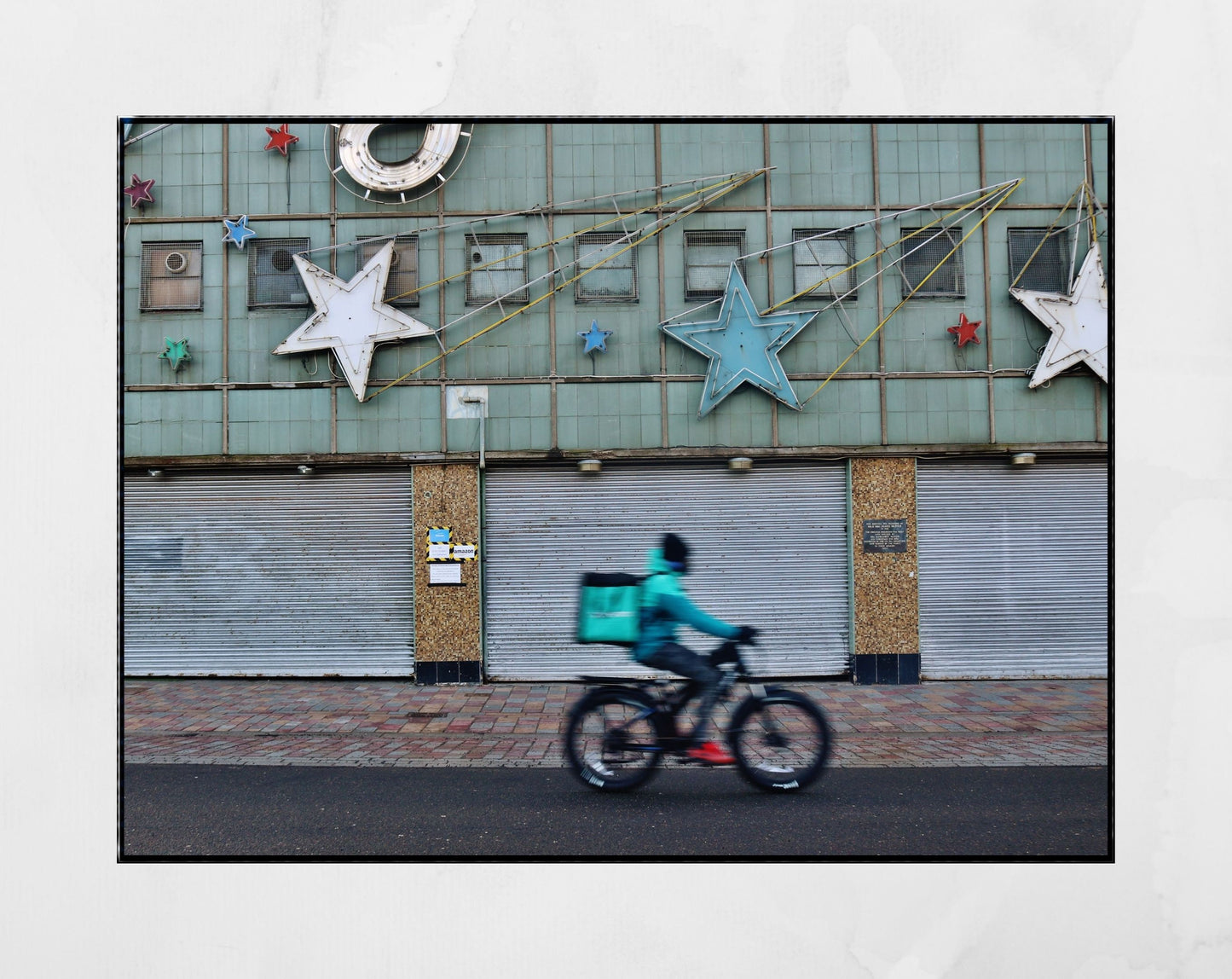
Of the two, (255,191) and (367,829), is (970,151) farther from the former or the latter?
(367,829)

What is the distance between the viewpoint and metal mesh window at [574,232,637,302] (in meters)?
9.16

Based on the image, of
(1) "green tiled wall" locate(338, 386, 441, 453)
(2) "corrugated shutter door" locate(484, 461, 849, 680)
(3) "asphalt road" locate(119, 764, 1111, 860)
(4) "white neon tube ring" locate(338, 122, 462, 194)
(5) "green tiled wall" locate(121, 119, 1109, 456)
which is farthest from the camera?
(1) "green tiled wall" locate(338, 386, 441, 453)

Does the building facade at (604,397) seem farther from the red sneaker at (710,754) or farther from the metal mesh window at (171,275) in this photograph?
the red sneaker at (710,754)

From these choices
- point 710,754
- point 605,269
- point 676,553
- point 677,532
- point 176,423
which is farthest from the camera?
point 176,423

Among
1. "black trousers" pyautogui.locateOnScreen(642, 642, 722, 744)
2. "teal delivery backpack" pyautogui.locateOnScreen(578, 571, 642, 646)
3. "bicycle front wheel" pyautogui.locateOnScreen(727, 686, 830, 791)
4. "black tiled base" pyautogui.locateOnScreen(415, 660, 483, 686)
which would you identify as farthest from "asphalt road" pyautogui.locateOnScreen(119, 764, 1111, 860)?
"black tiled base" pyautogui.locateOnScreen(415, 660, 483, 686)

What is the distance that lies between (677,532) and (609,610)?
4.57 metres

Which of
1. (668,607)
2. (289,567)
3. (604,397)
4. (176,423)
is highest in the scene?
(604,397)

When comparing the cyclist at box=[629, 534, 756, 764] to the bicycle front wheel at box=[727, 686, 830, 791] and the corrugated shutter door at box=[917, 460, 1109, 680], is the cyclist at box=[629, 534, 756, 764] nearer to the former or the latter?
the bicycle front wheel at box=[727, 686, 830, 791]

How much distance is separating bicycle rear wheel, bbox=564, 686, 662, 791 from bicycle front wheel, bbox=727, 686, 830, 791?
0.54 meters

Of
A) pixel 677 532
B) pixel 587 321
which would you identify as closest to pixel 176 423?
pixel 587 321

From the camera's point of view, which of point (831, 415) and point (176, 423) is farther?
point (176, 423)

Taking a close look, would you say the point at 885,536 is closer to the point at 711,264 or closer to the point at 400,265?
the point at 711,264

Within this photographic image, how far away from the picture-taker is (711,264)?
9.28 metres
